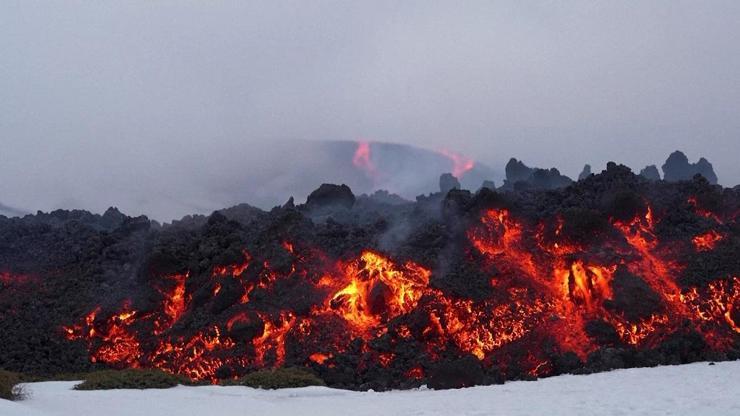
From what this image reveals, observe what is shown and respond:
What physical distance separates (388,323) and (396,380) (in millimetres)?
3733

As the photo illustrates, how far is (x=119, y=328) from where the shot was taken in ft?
86.5

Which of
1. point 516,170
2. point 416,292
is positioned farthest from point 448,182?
point 416,292

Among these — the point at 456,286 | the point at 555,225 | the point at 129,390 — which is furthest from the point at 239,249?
the point at 555,225

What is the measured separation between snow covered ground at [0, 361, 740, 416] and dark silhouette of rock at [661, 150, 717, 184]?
5743cm

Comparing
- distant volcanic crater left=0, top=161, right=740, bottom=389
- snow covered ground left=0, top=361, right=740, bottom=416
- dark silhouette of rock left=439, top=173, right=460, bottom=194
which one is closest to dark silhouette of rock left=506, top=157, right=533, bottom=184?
dark silhouette of rock left=439, top=173, right=460, bottom=194

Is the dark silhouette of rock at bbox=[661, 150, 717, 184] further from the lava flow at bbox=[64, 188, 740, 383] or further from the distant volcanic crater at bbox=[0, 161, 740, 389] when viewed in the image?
the lava flow at bbox=[64, 188, 740, 383]

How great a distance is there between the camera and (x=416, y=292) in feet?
83.0

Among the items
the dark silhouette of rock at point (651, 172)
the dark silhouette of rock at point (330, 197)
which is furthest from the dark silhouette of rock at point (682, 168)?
the dark silhouette of rock at point (330, 197)

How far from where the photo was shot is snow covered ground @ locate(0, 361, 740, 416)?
39.0 ft

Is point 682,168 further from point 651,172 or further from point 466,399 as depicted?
point 466,399

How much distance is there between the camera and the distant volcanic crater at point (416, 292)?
2175cm

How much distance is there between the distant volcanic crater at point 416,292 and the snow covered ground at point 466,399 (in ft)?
6.72

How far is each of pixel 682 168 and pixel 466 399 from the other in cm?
6596

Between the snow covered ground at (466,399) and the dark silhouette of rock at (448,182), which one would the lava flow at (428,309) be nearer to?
the snow covered ground at (466,399)
